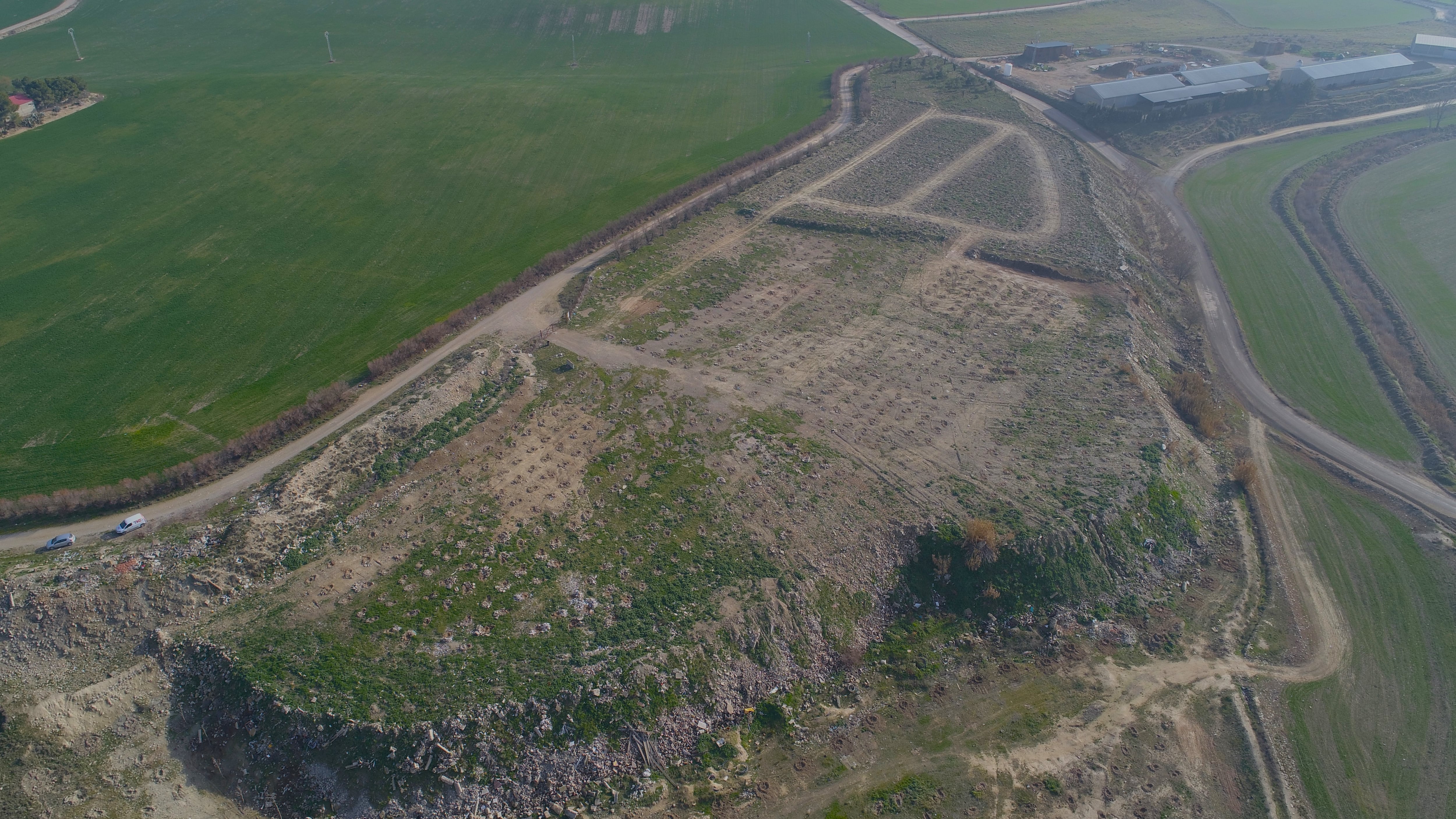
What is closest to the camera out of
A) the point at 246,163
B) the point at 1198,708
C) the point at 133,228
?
the point at 1198,708

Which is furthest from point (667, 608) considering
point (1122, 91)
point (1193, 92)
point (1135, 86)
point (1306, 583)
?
point (1193, 92)

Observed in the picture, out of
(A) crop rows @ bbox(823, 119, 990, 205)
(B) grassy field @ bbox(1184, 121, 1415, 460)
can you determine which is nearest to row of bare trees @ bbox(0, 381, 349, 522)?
(A) crop rows @ bbox(823, 119, 990, 205)

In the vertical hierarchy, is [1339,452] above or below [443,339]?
below

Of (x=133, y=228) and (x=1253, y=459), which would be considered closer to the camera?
(x=1253, y=459)

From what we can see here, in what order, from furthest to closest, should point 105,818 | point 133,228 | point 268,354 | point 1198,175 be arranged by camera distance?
point 1198,175, point 133,228, point 268,354, point 105,818

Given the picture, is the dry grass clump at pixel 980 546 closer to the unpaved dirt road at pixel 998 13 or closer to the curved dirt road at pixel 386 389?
the curved dirt road at pixel 386 389

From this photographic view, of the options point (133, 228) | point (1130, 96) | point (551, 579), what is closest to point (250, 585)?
point (551, 579)

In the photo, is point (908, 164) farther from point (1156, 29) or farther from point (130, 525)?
point (1156, 29)

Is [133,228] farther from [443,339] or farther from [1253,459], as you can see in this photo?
[1253,459]

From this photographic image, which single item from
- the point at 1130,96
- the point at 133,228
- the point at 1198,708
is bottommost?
the point at 1198,708
